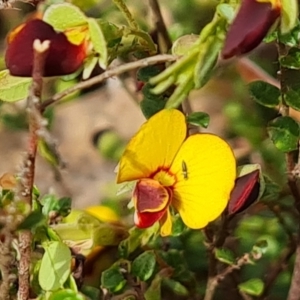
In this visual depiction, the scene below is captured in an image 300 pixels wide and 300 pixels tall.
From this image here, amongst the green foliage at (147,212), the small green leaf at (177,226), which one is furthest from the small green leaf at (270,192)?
the small green leaf at (177,226)

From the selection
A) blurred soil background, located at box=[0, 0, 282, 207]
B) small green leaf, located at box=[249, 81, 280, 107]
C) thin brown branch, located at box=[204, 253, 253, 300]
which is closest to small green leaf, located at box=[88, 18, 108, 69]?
small green leaf, located at box=[249, 81, 280, 107]

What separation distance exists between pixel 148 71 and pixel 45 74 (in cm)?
21

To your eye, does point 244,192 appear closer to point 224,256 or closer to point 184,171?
point 184,171

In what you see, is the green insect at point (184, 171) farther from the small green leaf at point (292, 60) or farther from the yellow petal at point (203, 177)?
the small green leaf at point (292, 60)

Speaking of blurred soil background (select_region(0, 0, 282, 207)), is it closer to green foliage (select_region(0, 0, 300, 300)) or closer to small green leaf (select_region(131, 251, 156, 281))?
green foliage (select_region(0, 0, 300, 300))

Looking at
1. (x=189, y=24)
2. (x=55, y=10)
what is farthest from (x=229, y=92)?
(x=55, y=10)

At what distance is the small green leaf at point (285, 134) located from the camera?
3.18ft

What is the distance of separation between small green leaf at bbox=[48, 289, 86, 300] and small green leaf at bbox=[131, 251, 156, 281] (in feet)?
0.48

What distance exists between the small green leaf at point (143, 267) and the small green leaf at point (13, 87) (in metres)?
0.28

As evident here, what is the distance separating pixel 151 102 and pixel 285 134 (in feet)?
0.54

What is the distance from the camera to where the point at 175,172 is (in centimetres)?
93

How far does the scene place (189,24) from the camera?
180 centimetres

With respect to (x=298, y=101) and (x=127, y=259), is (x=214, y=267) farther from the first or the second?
(x=298, y=101)

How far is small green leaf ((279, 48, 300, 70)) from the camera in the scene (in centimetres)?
91
